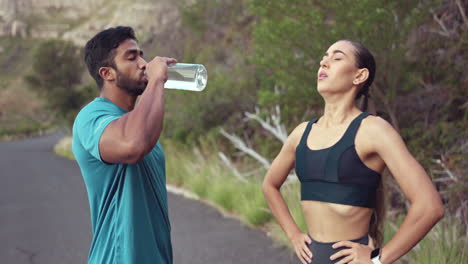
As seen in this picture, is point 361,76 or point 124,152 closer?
point 124,152

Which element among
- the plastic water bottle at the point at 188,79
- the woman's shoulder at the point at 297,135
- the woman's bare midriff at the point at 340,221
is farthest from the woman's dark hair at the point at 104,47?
the woman's bare midriff at the point at 340,221

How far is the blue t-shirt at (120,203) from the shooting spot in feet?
7.07

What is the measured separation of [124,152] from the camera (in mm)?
1913

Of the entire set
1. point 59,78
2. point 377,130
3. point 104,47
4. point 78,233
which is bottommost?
point 59,78

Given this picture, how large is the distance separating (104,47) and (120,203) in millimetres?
738

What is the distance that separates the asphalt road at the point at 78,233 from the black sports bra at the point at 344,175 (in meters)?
3.48

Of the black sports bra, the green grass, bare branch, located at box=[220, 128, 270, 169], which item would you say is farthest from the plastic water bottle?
→ bare branch, located at box=[220, 128, 270, 169]

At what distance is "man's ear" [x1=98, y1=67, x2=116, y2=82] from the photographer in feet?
7.66

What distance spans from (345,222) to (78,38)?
4688 inches

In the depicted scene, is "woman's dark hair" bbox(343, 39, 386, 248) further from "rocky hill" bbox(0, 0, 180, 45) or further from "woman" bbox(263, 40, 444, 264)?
"rocky hill" bbox(0, 0, 180, 45)

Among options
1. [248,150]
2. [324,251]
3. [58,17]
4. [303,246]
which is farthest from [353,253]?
[58,17]

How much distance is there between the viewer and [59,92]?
92.8 feet

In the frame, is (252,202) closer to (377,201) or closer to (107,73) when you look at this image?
(377,201)

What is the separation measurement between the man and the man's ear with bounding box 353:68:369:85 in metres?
0.84
